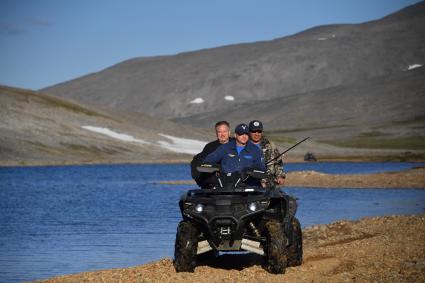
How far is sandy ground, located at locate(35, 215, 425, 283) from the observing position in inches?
599

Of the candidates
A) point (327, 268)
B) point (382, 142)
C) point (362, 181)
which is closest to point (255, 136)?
point (327, 268)

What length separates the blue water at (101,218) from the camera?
2270 centimetres

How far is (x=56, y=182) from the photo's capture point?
6756cm

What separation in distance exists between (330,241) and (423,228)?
2102mm

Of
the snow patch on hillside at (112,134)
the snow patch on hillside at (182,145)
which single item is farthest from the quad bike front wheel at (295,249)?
the snow patch on hillside at (112,134)

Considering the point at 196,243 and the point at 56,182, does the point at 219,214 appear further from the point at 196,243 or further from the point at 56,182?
the point at 56,182

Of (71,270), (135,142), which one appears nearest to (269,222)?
(71,270)

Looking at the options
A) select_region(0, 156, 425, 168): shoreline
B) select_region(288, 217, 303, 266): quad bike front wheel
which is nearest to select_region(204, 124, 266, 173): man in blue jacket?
select_region(288, 217, 303, 266): quad bike front wheel

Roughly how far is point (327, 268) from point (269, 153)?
2.53 metres

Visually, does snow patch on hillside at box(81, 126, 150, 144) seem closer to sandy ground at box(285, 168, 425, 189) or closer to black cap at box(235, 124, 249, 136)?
sandy ground at box(285, 168, 425, 189)

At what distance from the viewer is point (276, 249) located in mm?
15492

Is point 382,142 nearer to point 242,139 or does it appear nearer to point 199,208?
point 242,139

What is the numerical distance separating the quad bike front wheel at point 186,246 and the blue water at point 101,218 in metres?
5.16

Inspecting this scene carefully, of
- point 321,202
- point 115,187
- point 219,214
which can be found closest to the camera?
point 219,214
